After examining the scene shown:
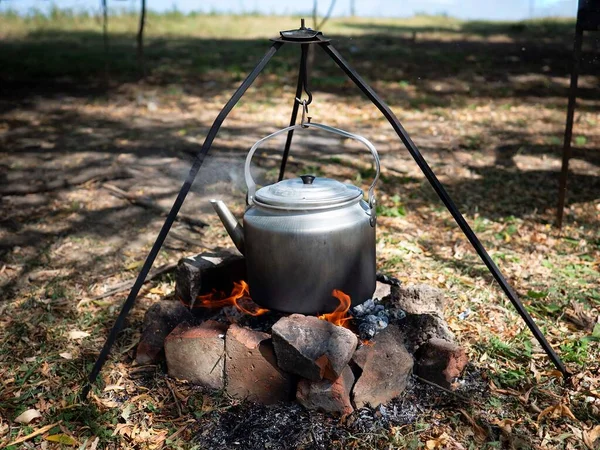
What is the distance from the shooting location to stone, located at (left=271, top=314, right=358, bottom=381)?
2.74 m

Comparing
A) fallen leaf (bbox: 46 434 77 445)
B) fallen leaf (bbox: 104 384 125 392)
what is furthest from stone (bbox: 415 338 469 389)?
fallen leaf (bbox: 46 434 77 445)

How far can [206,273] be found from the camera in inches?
140

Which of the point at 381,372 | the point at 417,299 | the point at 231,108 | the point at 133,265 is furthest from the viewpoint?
the point at 133,265

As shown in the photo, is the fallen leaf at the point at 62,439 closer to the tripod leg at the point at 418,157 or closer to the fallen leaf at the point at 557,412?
the tripod leg at the point at 418,157

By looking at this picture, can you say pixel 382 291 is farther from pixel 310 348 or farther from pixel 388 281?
pixel 310 348

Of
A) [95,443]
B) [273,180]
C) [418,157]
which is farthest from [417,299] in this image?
[273,180]

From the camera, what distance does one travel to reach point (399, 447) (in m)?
2.65

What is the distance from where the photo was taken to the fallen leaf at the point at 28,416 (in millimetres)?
2908

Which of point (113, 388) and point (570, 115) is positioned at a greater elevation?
point (570, 115)

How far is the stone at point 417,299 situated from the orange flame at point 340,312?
44cm

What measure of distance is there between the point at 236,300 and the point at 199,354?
15.5 inches

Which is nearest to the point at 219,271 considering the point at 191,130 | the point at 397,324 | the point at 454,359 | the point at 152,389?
the point at 152,389

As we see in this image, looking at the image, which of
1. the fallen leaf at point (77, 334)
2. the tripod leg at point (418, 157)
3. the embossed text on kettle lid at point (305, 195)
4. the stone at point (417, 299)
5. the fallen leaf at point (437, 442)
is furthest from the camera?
the fallen leaf at point (77, 334)

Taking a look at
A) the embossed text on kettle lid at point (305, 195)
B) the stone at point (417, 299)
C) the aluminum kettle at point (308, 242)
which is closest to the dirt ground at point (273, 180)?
the stone at point (417, 299)
